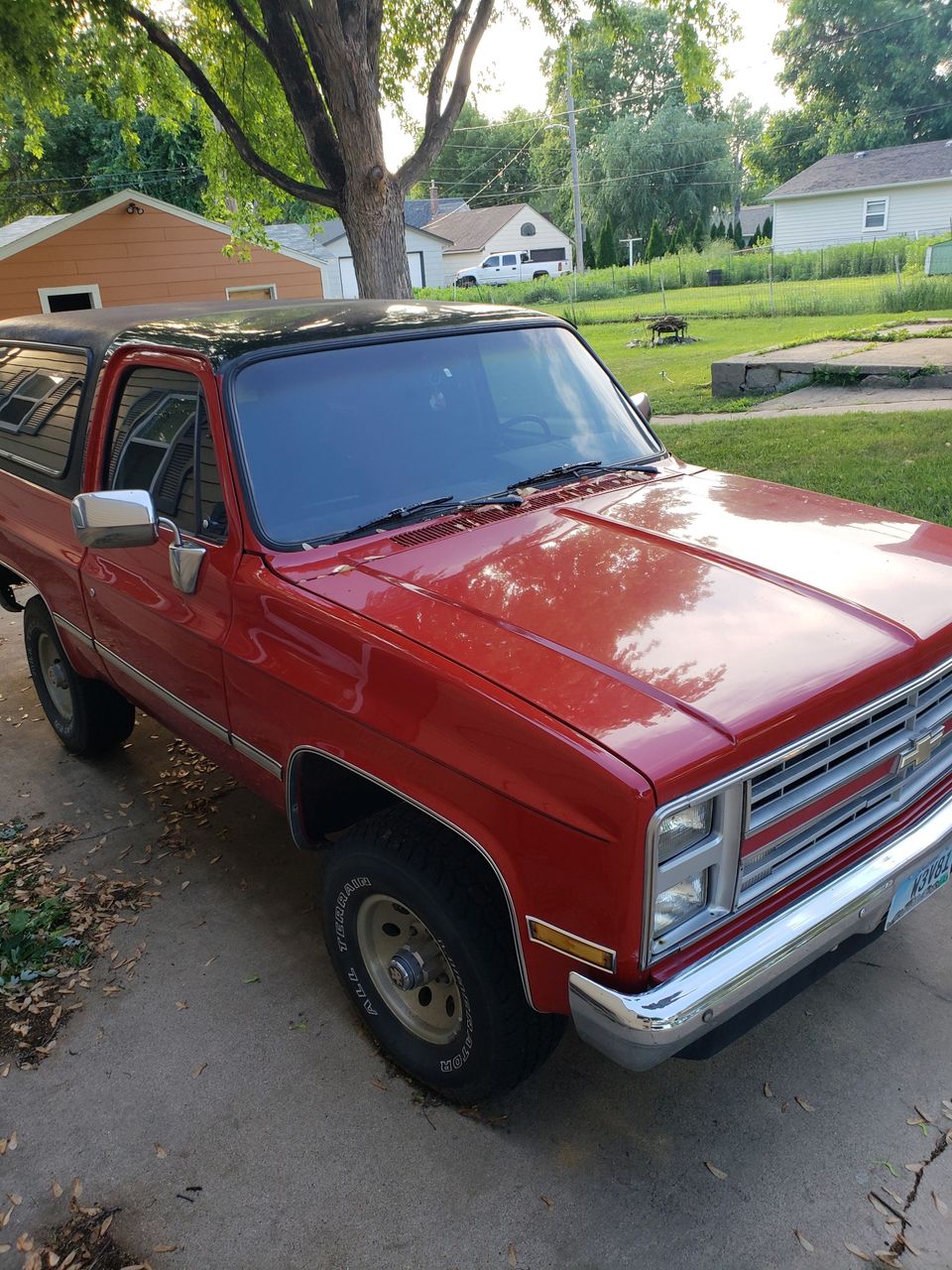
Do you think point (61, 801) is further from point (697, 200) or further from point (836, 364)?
point (697, 200)

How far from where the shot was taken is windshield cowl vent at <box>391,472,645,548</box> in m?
3.04

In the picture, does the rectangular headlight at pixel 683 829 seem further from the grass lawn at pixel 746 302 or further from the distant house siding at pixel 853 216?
the distant house siding at pixel 853 216

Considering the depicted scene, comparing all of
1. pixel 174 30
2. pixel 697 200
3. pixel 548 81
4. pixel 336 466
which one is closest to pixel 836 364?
pixel 548 81

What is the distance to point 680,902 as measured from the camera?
7.04 ft

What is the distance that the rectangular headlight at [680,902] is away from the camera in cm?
210

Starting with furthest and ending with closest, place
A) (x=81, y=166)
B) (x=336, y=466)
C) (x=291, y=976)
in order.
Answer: (x=81, y=166) → (x=291, y=976) → (x=336, y=466)

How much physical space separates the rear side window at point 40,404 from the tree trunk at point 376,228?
4926 mm

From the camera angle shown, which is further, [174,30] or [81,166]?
[81,166]

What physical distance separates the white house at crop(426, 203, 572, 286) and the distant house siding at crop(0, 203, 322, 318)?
1337 inches

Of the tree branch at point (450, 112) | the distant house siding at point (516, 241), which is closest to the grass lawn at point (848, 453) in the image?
the tree branch at point (450, 112)

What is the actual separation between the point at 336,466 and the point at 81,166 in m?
34.9

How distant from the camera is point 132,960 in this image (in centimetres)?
351

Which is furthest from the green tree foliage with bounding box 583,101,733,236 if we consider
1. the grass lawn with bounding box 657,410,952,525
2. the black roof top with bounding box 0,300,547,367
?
the black roof top with bounding box 0,300,547,367

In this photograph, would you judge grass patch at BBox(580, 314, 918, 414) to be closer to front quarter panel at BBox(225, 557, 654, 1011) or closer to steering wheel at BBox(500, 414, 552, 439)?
steering wheel at BBox(500, 414, 552, 439)
